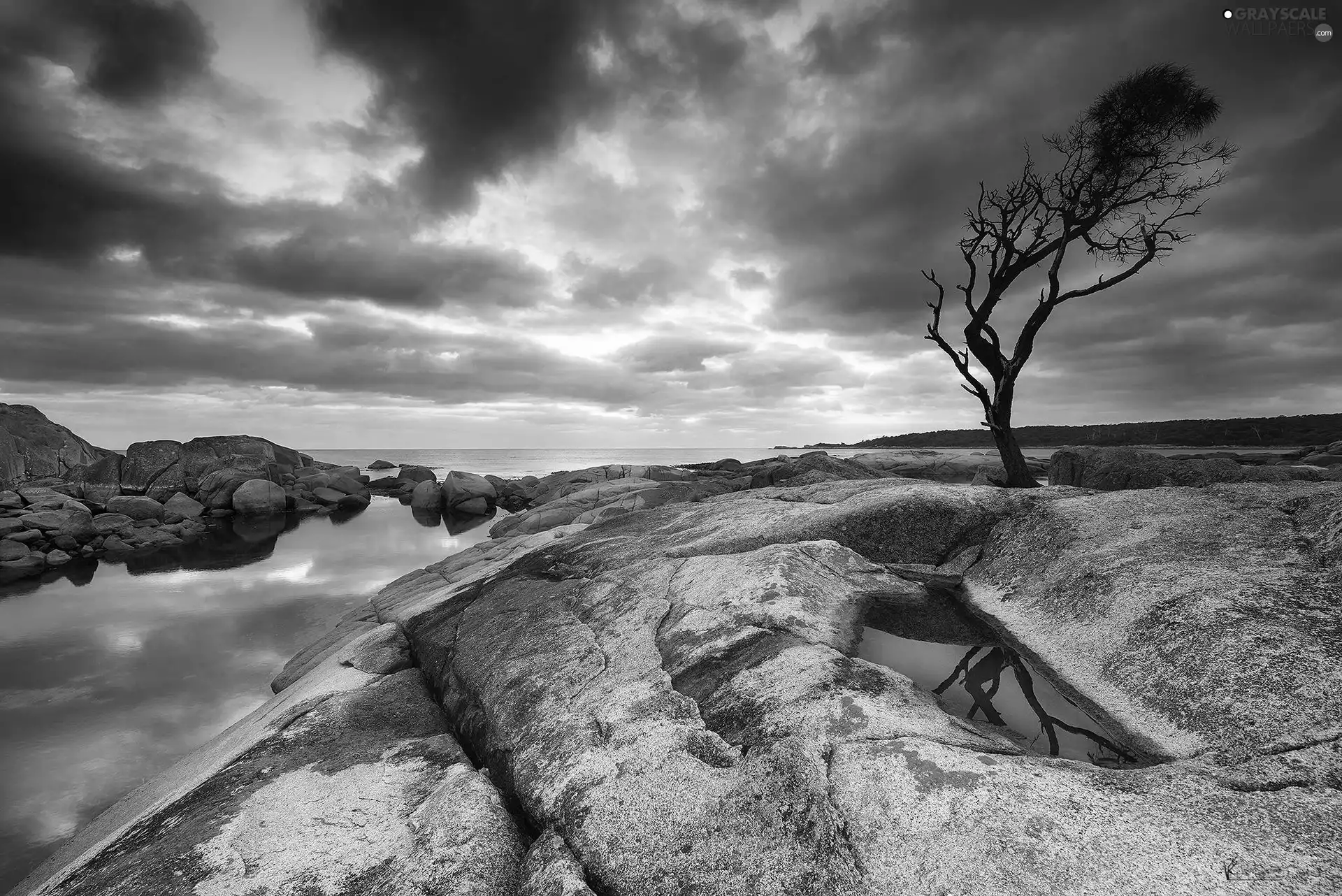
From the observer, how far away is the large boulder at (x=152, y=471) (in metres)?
40.2

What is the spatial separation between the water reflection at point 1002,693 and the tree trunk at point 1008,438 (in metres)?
9.39

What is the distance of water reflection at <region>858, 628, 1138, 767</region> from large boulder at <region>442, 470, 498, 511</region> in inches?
1637

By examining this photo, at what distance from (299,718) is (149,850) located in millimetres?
1951

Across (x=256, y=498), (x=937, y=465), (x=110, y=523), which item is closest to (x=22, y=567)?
(x=110, y=523)

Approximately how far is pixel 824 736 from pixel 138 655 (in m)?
19.6

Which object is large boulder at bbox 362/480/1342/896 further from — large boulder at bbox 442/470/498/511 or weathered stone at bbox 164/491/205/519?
weathered stone at bbox 164/491/205/519

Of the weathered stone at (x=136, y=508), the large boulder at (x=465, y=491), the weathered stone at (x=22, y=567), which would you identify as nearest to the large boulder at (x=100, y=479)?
the weathered stone at (x=136, y=508)

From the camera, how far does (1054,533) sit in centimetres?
670

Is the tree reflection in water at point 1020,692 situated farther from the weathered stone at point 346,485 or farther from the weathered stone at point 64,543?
the weathered stone at point 346,485

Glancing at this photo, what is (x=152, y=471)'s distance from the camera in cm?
4081

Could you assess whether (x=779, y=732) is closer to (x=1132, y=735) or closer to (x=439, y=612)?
(x=1132, y=735)

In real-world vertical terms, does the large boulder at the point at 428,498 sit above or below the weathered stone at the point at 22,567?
above

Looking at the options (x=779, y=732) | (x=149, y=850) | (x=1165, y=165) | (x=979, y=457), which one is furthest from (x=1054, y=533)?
(x=979, y=457)

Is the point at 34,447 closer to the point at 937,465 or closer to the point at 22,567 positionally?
the point at 22,567
